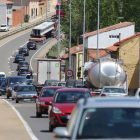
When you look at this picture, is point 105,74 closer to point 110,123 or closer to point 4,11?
point 110,123

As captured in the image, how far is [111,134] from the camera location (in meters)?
8.45

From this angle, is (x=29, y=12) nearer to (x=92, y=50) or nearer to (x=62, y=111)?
(x=92, y=50)

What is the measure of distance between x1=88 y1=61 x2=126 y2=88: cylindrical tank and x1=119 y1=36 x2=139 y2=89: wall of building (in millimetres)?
19095

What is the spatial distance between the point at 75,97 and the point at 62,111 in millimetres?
1304

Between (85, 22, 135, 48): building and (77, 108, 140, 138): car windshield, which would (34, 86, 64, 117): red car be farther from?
(85, 22, 135, 48): building

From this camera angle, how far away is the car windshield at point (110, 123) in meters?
8.43

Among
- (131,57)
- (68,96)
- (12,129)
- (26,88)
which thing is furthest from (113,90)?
(131,57)

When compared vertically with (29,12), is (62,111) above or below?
below

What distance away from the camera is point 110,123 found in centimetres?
873

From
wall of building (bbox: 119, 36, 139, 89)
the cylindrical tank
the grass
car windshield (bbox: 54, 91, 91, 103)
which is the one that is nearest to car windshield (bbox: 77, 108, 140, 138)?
car windshield (bbox: 54, 91, 91, 103)

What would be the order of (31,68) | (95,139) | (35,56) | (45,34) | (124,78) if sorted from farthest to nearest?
(45,34), (35,56), (31,68), (124,78), (95,139)

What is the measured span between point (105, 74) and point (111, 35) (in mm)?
36758

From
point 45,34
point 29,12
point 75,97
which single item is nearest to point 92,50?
point 45,34

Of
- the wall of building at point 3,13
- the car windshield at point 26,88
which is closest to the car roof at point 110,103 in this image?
the car windshield at point 26,88
